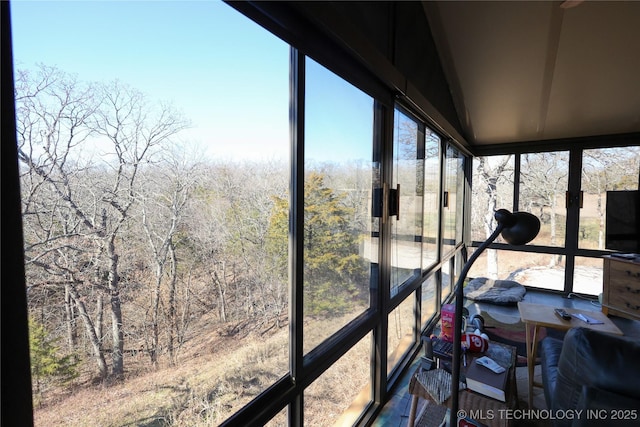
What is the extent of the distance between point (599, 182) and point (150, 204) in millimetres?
5814

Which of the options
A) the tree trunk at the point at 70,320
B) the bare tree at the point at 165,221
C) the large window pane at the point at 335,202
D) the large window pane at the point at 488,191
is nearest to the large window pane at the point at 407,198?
the large window pane at the point at 335,202

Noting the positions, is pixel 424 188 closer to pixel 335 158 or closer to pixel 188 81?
pixel 335 158

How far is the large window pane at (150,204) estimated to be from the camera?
650 millimetres

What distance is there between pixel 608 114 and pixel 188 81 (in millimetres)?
4917

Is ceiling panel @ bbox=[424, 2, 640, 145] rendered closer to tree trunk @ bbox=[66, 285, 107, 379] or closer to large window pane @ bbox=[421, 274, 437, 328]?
large window pane @ bbox=[421, 274, 437, 328]

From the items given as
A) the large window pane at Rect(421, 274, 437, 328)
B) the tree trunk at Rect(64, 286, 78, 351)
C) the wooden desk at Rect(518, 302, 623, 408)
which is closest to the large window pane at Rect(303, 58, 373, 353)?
the tree trunk at Rect(64, 286, 78, 351)

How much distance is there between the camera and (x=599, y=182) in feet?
14.2

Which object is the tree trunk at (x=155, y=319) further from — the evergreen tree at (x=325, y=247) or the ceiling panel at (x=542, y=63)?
the ceiling panel at (x=542, y=63)

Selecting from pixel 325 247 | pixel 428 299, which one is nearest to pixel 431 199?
pixel 428 299

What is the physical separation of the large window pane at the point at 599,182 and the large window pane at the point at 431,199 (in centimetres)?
277

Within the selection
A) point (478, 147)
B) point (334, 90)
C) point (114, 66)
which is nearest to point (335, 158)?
point (334, 90)

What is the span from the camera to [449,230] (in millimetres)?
Answer: 4238

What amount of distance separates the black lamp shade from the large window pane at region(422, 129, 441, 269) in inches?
72.3

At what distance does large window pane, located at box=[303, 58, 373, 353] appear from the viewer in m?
1.40
